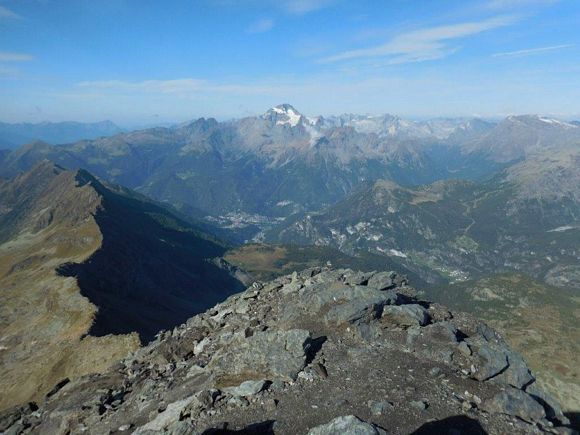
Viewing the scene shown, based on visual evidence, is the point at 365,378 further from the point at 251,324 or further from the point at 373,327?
the point at 251,324

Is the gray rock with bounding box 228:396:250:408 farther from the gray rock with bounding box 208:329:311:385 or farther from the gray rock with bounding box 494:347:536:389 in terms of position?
the gray rock with bounding box 494:347:536:389

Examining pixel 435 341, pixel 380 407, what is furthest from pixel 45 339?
pixel 380 407

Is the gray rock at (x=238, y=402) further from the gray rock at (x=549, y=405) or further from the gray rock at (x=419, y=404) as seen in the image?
the gray rock at (x=549, y=405)

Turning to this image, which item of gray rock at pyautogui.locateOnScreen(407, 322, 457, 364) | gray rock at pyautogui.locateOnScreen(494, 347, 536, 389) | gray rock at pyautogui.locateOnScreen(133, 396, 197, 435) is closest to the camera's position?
gray rock at pyautogui.locateOnScreen(133, 396, 197, 435)

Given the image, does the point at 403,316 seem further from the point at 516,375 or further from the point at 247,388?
the point at 247,388

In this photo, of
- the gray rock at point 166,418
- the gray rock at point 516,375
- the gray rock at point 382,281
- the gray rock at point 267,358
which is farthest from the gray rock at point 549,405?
the gray rock at point 166,418

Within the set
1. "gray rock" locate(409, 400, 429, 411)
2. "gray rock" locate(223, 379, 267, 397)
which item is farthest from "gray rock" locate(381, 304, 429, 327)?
"gray rock" locate(223, 379, 267, 397)

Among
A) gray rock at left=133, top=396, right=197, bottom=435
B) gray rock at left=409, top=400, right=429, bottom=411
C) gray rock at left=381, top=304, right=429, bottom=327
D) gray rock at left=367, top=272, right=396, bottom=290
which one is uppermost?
gray rock at left=409, top=400, right=429, bottom=411
